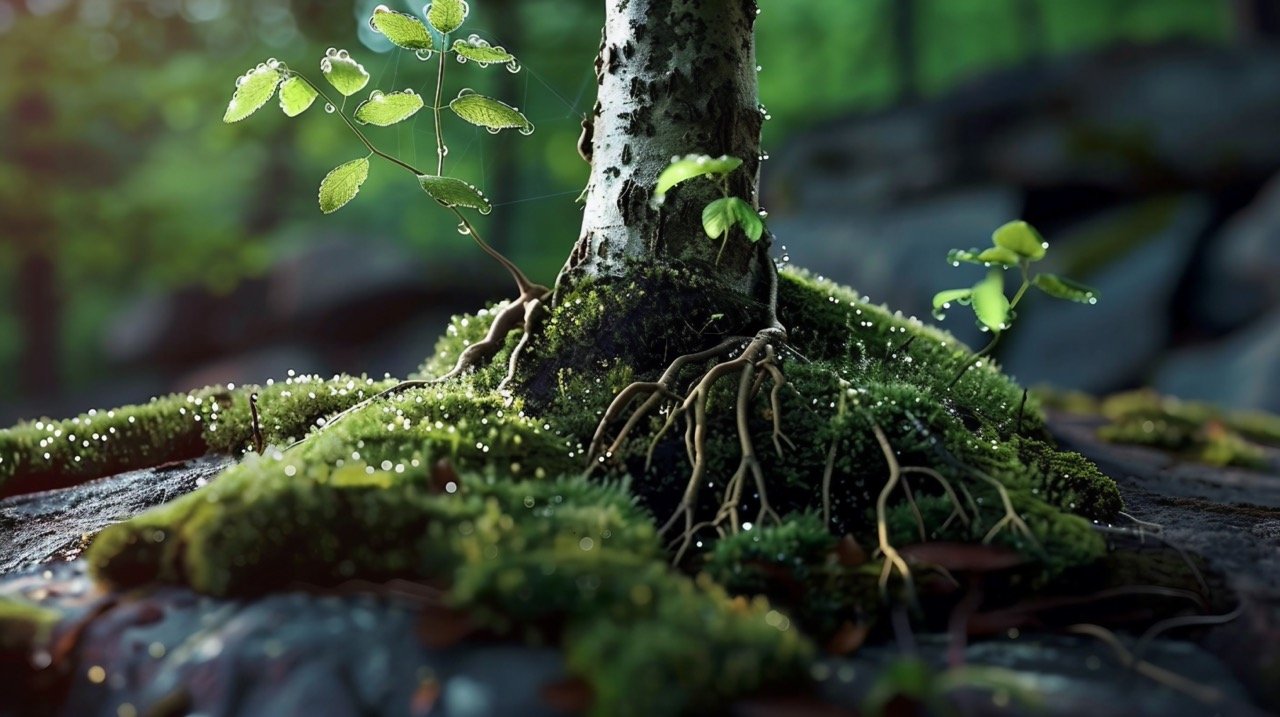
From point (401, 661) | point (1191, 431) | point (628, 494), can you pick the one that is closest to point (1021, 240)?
point (628, 494)

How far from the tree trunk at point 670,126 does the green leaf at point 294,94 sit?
0.96 m

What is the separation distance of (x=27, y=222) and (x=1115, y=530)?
15.9 meters

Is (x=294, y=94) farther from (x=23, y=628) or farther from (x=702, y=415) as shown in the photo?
(x=23, y=628)

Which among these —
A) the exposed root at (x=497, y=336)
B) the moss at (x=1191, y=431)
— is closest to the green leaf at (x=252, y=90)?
the exposed root at (x=497, y=336)

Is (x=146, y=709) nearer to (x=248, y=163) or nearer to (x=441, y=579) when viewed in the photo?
(x=441, y=579)

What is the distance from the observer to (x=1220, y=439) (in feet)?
Answer: 17.5

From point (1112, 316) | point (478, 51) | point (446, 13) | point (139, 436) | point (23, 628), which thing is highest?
point (446, 13)

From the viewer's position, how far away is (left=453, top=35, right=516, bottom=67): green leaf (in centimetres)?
302

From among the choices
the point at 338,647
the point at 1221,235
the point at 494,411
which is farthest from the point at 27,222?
the point at 1221,235

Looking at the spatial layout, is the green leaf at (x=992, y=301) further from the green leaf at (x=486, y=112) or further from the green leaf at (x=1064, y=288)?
the green leaf at (x=486, y=112)

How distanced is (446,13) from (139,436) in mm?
2201

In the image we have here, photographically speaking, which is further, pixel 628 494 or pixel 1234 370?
pixel 1234 370

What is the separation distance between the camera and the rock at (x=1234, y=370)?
35.1 feet

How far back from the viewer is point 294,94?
293cm
